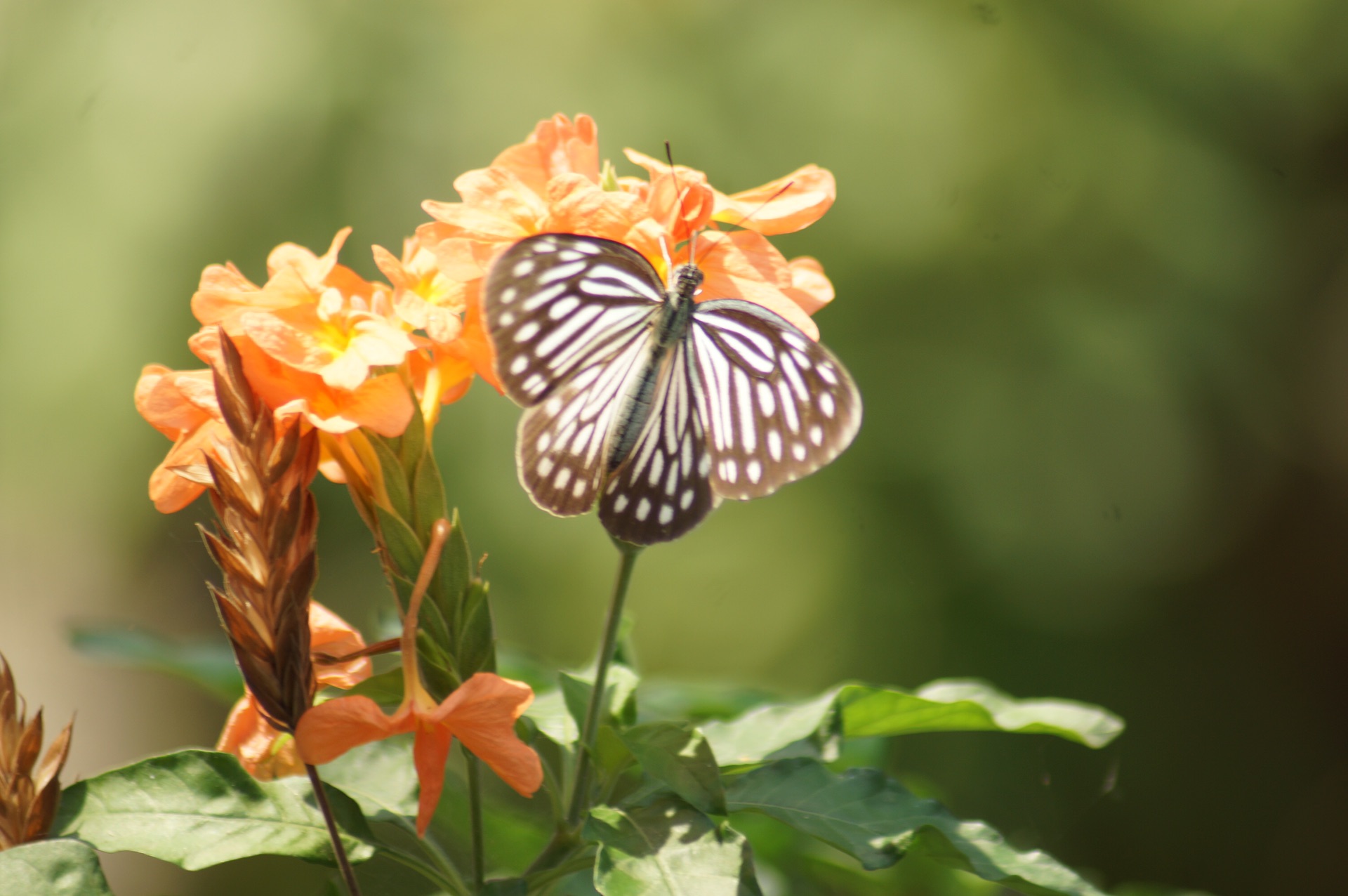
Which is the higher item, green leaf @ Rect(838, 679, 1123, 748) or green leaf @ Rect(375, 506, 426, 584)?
green leaf @ Rect(375, 506, 426, 584)

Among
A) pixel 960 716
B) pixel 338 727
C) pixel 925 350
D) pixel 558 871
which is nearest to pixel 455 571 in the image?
pixel 338 727

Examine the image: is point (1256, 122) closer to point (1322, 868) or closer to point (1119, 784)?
point (1119, 784)

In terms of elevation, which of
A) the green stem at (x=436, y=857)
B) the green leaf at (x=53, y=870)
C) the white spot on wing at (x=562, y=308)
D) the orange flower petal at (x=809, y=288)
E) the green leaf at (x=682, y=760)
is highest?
the orange flower petal at (x=809, y=288)

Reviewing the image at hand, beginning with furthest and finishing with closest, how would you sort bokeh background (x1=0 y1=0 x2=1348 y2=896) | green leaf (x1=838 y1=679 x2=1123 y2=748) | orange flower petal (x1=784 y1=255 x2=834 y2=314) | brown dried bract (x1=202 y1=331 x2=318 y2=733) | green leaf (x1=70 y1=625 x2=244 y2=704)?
bokeh background (x1=0 y1=0 x2=1348 y2=896)
green leaf (x1=70 y1=625 x2=244 y2=704)
green leaf (x1=838 y1=679 x2=1123 y2=748)
orange flower petal (x1=784 y1=255 x2=834 y2=314)
brown dried bract (x1=202 y1=331 x2=318 y2=733)

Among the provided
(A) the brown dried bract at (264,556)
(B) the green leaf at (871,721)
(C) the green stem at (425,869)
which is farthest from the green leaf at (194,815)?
(B) the green leaf at (871,721)

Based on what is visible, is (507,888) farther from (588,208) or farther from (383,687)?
(588,208)

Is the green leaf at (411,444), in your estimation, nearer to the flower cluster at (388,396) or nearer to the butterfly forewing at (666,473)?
the flower cluster at (388,396)

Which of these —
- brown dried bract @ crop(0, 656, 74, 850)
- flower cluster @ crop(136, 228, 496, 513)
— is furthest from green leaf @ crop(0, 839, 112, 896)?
flower cluster @ crop(136, 228, 496, 513)

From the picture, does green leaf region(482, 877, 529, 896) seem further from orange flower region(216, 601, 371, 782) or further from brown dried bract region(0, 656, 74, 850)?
brown dried bract region(0, 656, 74, 850)
